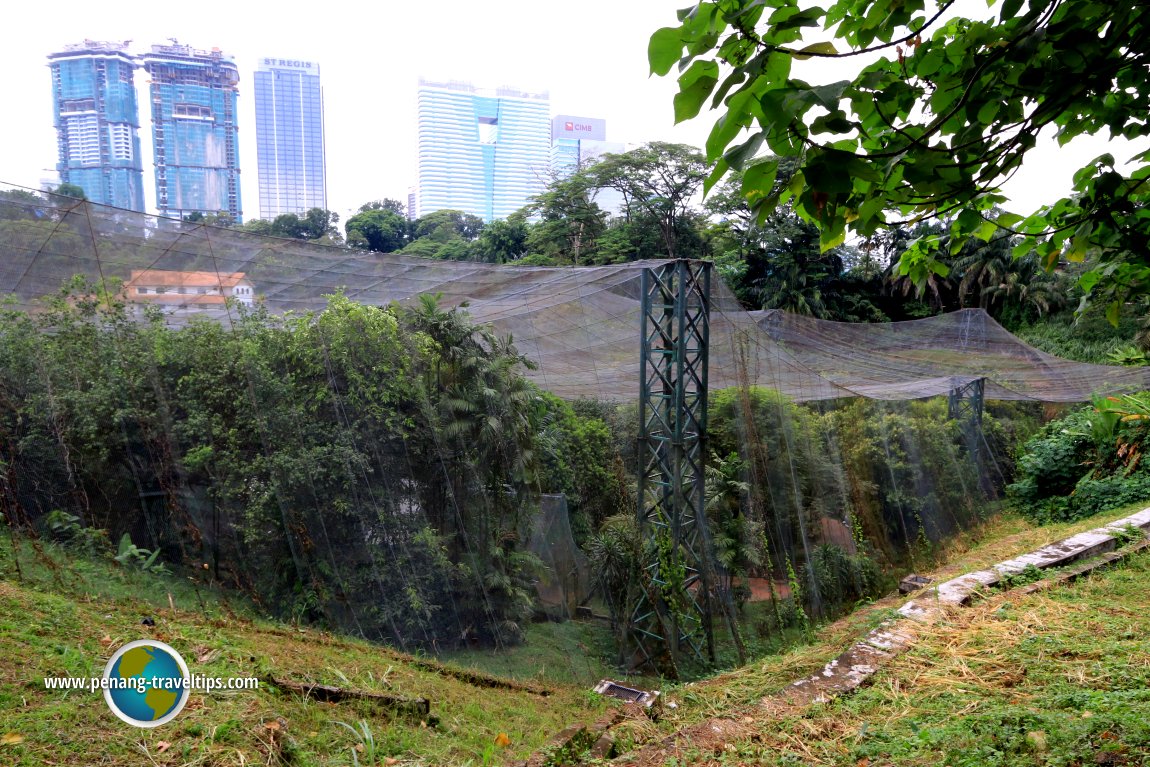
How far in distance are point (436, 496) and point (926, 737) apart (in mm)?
4240

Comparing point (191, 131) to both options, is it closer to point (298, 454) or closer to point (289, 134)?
point (289, 134)

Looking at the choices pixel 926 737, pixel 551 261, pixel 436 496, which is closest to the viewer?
pixel 926 737

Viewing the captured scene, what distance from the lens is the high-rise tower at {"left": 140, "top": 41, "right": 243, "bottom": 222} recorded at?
36.1m

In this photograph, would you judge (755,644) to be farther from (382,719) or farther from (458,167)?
(458,167)

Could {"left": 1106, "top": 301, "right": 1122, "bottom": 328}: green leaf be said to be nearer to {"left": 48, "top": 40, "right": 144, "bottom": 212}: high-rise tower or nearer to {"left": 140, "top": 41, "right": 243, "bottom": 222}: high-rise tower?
{"left": 140, "top": 41, "right": 243, "bottom": 222}: high-rise tower

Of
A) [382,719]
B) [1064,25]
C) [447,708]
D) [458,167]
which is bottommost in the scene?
[447,708]

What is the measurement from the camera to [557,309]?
5.86 m

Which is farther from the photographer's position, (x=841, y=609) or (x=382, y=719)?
(x=841, y=609)

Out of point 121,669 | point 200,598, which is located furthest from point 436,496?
point 121,669

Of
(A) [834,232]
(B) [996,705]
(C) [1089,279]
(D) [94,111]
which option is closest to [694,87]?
(A) [834,232]

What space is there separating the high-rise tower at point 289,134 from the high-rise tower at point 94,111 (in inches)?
386

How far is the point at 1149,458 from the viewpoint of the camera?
289 inches

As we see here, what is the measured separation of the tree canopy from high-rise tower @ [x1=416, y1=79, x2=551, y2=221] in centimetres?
4617

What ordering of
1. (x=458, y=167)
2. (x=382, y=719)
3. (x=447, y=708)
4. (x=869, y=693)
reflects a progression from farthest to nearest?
(x=458, y=167), (x=447, y=708), (x=382, y=719), (x=869, y=693)
